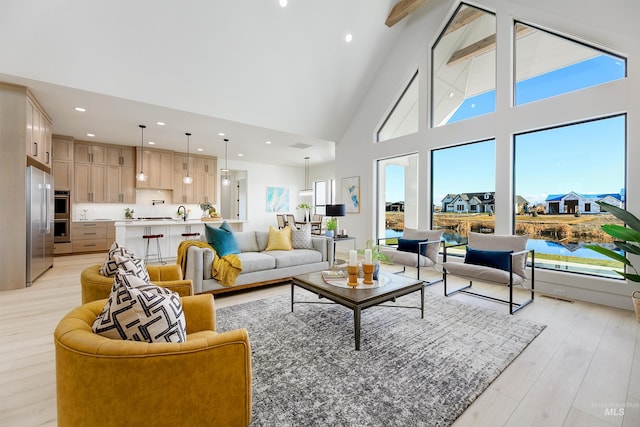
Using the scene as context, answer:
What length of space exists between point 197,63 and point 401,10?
354 cm

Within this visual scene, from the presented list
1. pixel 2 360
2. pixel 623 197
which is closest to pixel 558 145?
pixel 623 197

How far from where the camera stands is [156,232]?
5.56 meters

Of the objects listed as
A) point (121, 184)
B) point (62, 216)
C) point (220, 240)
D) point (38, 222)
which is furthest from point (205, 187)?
point (220, 240)

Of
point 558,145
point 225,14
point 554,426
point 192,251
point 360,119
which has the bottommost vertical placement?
point 554,426

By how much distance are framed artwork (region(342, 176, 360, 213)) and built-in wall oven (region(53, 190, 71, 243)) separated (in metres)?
6.47

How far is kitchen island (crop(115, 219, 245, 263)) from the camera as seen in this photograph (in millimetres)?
5004

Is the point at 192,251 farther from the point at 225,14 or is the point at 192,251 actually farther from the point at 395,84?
the point at 395,84

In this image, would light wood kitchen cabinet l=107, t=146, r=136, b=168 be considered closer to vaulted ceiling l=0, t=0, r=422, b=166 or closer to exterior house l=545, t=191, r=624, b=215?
vaulted ceiling l=0, t=0, r=422, b=166

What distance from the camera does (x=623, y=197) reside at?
3.33 metres

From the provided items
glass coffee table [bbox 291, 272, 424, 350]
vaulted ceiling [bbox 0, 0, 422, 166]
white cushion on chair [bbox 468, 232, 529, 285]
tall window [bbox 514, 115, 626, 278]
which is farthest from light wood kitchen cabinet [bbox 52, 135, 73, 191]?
tall window [bbox 514, 115, 626, 278]

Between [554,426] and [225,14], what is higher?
[225,14]

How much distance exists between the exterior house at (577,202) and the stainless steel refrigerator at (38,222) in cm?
740

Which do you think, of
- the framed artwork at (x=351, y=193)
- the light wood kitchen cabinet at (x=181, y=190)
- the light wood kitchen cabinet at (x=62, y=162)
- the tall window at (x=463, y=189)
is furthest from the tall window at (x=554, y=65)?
the light wood kitchen cabinet at (x=62, y=162)

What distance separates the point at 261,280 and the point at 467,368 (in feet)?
8.79
